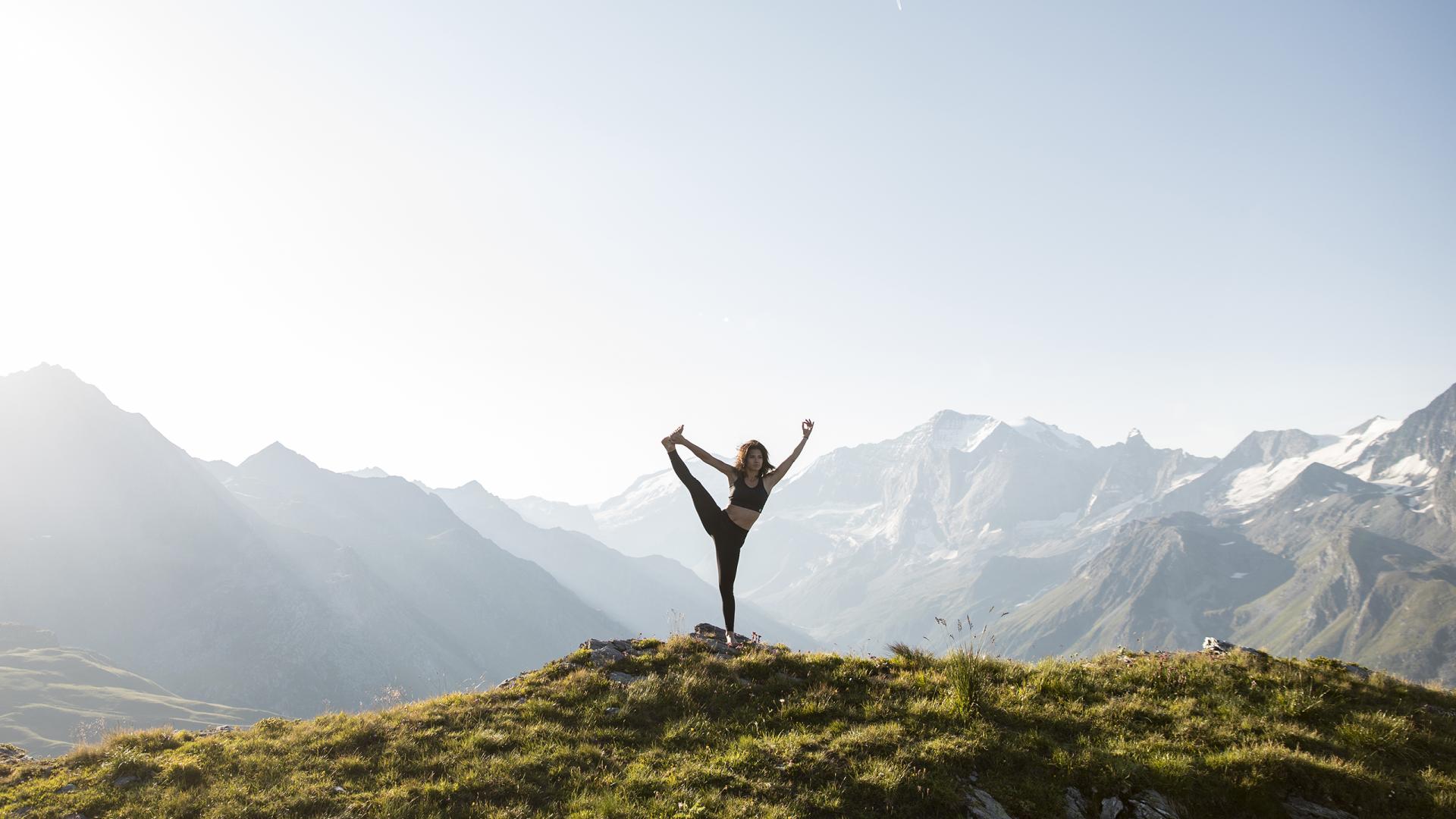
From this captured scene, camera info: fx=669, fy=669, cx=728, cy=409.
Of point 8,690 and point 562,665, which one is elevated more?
point 562,665

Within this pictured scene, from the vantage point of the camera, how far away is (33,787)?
10.4m

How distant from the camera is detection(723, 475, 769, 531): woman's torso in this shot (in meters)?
13.6

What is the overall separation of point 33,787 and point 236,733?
2.83m

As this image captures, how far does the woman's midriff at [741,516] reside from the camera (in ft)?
44.5

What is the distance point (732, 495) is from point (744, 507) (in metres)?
0.39

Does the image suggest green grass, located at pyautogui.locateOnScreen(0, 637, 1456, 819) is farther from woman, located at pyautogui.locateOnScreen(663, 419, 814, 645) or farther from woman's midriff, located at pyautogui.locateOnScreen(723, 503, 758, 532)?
woman's midriff, located at pyautogui.locateOnScreen(723, 503, 758, 532)

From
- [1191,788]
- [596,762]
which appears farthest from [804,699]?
[1191,788]

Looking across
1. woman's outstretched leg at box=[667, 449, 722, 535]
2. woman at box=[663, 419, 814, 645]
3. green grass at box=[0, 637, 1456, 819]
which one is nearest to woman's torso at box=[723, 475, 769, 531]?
woman at box=[663, 419, 814, 645]

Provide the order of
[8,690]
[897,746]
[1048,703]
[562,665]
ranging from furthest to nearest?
[8,690]
[562,665]
[1048,703]
[897,746]

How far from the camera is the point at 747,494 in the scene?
13.8 metres

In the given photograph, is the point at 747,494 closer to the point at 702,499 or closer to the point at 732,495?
the point at 732,495

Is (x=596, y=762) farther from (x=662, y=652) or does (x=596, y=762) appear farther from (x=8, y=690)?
(x=8, y=690)

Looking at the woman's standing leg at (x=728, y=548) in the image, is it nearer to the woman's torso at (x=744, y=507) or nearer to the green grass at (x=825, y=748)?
the woman's torso at (x=744, y=507)

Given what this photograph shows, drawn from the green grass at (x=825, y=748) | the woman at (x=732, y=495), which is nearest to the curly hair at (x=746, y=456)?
the woman at (x=732, y=495)
